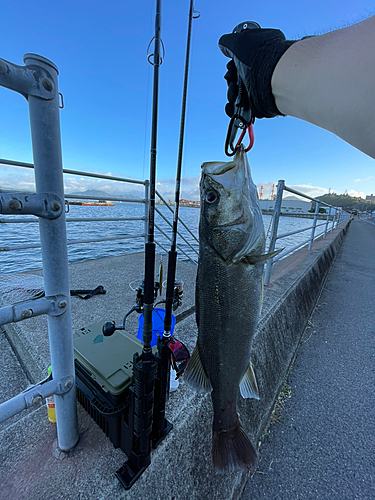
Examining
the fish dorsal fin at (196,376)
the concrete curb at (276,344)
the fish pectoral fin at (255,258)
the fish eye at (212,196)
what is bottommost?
the concrete curb at (276,344)

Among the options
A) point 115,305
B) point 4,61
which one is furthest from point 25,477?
point 115,305

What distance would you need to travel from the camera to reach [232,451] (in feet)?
3.97

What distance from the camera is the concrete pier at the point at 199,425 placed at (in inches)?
44.9

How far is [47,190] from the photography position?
3.09 ft

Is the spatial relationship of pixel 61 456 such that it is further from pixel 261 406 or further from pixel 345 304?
pixel 345 304

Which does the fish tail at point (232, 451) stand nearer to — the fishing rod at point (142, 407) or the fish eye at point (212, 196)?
the fishing rod at point (142, 407)

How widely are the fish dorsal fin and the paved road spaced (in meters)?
0.97

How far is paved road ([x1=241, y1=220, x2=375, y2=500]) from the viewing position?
5.10ft

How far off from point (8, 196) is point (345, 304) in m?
5.10

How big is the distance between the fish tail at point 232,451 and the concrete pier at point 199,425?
8.2 inches

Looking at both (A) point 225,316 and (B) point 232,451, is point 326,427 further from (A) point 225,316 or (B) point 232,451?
(A) point 225,316

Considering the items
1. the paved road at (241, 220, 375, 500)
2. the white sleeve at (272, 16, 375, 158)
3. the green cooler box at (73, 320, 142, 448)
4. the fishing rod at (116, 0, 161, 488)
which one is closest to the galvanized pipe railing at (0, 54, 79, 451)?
the green cooler box at (73, 320, 142, 448)

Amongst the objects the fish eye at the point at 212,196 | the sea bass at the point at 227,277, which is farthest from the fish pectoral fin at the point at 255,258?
the fish eye at the point at 212,196

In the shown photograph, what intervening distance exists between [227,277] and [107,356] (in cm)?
93
